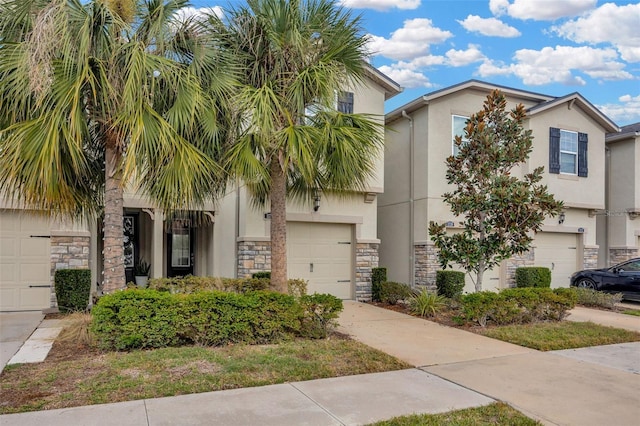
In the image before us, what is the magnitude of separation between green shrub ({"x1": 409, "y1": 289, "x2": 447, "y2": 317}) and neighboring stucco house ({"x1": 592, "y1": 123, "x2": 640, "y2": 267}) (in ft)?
30.8

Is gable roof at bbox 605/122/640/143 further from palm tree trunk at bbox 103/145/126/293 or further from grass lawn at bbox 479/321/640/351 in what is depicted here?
palm tree trunk at bbox 103/145/126/293

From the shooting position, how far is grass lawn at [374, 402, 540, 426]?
4.54 meters

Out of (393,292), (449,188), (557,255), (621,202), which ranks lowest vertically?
(393,292)

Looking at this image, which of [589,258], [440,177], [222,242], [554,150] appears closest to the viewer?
[222,242]

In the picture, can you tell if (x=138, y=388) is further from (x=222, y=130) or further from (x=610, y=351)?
(x=610, y=351)

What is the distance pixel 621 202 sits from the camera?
18.0 m

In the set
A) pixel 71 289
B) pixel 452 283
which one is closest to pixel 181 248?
pixel 71 289

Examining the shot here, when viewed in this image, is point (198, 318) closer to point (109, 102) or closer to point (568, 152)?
point (109, 102)

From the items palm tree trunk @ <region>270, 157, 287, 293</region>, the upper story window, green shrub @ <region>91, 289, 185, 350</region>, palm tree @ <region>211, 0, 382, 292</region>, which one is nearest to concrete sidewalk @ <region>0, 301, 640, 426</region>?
green shrub @ <region>91, 289, 185, 350</region>

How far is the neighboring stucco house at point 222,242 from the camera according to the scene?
10891 mm

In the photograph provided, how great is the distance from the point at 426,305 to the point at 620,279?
7.22 m

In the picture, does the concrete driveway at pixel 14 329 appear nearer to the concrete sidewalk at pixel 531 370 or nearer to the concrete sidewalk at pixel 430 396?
the concrete sidewalk at pixel 430 396

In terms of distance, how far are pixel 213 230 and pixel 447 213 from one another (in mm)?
6810

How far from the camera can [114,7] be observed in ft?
23.8
